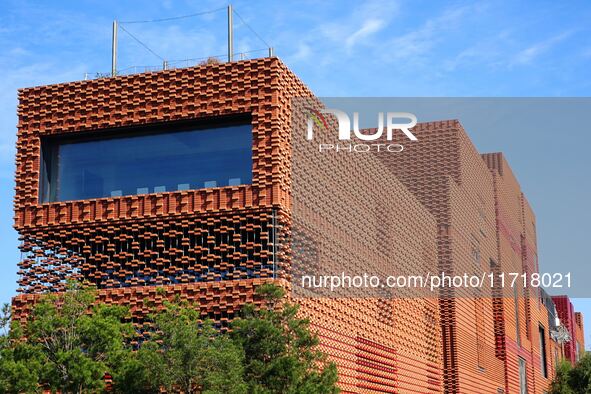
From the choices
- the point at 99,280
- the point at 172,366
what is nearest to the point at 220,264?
the point at 99,280

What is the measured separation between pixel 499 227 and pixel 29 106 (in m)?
56.9

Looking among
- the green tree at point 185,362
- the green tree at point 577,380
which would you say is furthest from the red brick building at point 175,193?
Answer: the green tree at point 577,380

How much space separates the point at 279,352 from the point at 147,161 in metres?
15.0

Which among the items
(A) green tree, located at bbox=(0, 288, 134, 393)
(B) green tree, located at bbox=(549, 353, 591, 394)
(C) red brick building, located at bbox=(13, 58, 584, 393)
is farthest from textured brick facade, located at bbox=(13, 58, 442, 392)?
(B) green tree, located at bbox=(549, 353, 591, 394)

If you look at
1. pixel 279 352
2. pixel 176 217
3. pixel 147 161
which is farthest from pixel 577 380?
pixel 279 352

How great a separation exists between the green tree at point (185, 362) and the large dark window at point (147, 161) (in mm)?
10932

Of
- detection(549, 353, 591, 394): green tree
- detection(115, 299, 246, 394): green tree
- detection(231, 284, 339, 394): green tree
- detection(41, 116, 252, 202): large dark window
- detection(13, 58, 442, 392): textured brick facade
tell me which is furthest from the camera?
detection(549, 353, 591, 394): green tree

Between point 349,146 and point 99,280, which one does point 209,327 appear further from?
point 349,146

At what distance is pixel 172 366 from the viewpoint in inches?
1415

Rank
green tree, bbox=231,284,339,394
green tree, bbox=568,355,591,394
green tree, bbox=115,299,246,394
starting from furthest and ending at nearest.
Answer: green tree, bbox=568,355,591,394, green tree, bbox=231,284,339,394, green tree, bbox=115,299,246,394

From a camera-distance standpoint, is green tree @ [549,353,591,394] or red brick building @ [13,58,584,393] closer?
red brick building @ [13,58,584,393]

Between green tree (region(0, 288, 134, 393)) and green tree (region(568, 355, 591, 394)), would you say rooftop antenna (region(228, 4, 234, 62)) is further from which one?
green tree (region(568, 355, 591, 394))

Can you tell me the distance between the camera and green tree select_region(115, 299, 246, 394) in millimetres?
34625

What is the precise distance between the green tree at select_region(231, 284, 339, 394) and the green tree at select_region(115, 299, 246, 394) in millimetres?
821
